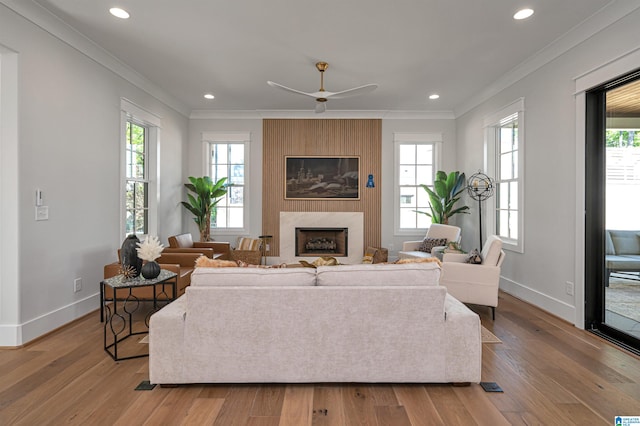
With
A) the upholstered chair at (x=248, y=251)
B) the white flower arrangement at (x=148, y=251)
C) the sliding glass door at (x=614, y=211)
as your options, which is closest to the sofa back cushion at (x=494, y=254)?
the sliding glass door at (x=614, y=211)

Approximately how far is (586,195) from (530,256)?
46.6 inches

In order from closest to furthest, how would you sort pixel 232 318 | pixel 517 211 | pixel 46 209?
1. pixel 232 318
2. pixel 46 209
3. pixel 517 211

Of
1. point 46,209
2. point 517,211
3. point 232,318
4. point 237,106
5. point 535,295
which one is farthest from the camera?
point 237,106

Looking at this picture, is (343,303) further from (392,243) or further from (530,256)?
(392,243)

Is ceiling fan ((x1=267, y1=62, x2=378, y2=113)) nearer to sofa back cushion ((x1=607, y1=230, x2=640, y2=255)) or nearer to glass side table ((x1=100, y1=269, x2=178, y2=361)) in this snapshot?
glass side table ((x1=100, y1=269, x2=178, y2=361))

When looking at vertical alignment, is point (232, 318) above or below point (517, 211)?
below

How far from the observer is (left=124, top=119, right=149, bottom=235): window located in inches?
200

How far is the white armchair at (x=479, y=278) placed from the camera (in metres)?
3.88

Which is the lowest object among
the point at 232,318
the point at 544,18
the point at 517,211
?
the point at 232,318

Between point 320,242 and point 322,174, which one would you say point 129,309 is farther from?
point 322,174

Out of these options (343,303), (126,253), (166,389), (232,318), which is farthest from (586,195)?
(126,253)

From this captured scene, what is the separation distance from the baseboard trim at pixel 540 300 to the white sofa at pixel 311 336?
2.06 metres

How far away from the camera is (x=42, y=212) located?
132 inches

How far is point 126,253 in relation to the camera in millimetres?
3057
